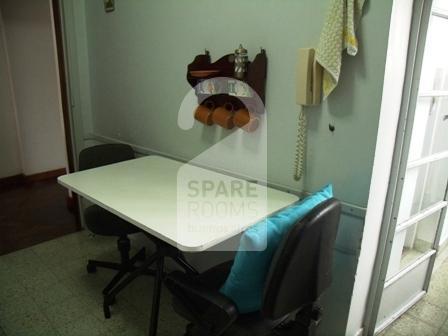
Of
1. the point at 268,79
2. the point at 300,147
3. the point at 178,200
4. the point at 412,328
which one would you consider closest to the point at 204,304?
the point at 178,200

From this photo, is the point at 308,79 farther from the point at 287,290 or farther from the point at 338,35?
the point at 287,290

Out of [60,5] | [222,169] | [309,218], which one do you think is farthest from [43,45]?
[309,218]

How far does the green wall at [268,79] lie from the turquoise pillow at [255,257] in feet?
1.37

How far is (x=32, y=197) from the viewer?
3.85 m

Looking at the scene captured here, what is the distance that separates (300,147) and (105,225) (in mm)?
1352

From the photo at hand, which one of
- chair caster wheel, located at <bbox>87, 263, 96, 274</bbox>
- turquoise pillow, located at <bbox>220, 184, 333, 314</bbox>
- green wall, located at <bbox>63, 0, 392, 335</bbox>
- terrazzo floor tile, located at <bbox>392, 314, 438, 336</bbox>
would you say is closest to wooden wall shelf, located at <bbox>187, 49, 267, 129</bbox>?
green wall, located at <bbox>63, 0, 392, 335</bbox>

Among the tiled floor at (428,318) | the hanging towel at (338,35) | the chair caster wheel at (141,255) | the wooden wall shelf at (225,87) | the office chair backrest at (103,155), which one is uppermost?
the hanging towel at (338,35)

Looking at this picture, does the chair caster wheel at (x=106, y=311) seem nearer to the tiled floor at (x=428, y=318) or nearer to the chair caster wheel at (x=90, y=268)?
the chair caster wheel at (x=90, y=268)

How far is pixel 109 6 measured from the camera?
8.47ft

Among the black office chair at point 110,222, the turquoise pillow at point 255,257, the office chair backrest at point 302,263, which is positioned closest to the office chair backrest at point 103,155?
the black office chair at point 110,222

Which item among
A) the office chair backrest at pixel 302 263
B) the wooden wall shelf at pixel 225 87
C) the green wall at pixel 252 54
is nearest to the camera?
the office chair backrest at pixel 302 263

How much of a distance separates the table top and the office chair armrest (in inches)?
5.5

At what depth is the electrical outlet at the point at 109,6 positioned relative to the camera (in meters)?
2.55

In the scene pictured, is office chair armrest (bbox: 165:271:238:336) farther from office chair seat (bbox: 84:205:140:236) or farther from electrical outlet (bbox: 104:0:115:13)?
electrical outlet (bbox: 104:0:115:13)
